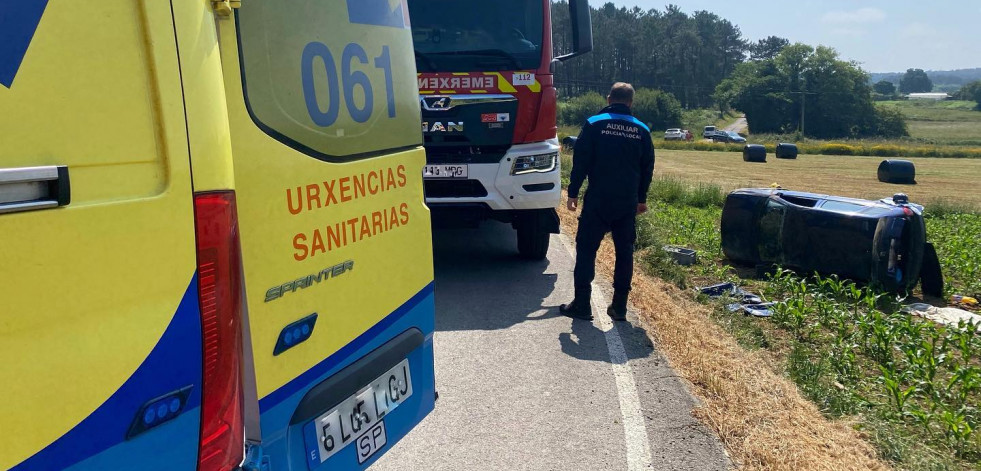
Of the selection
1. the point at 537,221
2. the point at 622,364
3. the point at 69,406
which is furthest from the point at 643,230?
the point at 69,406

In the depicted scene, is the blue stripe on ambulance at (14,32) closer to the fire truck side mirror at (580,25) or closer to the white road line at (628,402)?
the white road line at (628,402)

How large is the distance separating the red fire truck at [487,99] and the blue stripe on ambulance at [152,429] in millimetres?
5555

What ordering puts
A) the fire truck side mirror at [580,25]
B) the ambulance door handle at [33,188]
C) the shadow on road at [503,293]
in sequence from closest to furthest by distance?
the ambulance door handle at [33,188] → the shadow on road at [503,293] → the fire truck side mirror at [580,25]

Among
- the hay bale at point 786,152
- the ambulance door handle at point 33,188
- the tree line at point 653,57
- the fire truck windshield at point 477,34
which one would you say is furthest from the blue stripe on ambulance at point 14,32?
the tree line at point 653,57

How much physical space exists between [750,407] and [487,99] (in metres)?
4.03

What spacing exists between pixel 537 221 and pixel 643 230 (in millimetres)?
2497

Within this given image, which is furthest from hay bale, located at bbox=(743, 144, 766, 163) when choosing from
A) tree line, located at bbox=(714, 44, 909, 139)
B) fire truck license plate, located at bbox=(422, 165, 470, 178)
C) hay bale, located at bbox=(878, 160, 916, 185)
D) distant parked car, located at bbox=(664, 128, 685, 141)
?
tree line, located at bbox=(714, 44, 909, 139)

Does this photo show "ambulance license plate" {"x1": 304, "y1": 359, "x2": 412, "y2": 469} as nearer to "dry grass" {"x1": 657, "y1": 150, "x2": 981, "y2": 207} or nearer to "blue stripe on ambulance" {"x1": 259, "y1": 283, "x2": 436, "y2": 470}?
A: "blue stripe on ambulance" {"x1": 259, "y1": 283, "x2": 436, "y2": 470}

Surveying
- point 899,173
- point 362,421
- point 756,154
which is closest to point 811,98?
point 756,154

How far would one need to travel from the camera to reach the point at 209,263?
5.68 ft

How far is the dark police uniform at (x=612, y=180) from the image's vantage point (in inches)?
236

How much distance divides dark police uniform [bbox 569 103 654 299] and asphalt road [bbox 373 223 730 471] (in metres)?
0.55

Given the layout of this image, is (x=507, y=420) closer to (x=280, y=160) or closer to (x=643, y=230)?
(x=280, y=160)

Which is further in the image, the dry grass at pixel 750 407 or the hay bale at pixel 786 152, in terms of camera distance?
the hay bale at pixel 786 152
